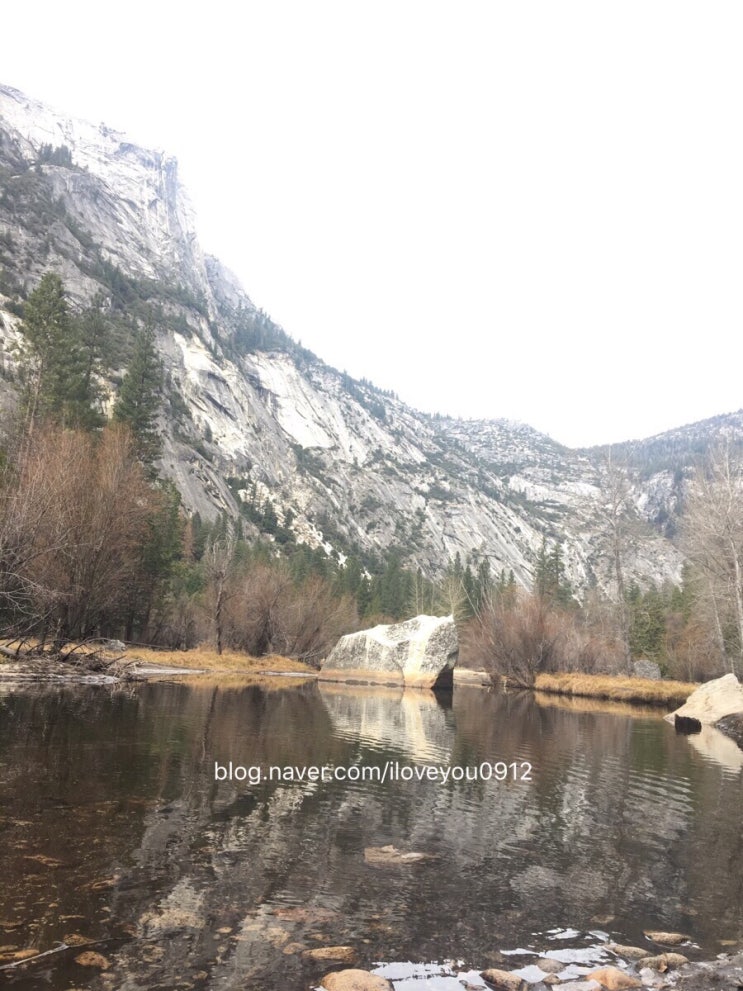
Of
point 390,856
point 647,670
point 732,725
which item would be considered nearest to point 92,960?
point 390,856

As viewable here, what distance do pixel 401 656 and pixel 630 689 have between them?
56.6ft

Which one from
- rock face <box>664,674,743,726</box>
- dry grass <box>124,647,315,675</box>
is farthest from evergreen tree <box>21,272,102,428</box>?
rock face <box>664,674,743,726</box>

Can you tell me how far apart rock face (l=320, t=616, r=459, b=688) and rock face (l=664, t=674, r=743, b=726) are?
21.0 metres

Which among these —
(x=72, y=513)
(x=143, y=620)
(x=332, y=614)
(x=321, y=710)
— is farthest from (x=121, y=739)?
(x=332, y=614)

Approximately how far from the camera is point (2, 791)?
8914 millimetres

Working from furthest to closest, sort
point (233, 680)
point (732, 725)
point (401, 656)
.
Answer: point (401, 656)
point (233, 680)
point (732, 725)

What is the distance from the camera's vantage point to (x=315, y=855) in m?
7.80

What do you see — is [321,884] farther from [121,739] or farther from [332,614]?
[332,614]

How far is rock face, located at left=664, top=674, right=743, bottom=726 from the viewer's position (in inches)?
1071

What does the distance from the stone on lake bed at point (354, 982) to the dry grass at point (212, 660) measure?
108 feet

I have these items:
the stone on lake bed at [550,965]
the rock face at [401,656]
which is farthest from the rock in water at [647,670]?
the stone on lake bed at [550,965]

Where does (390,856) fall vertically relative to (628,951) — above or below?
below

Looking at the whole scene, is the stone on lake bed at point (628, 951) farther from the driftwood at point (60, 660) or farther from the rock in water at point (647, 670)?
the rock in water at point (647, 670)

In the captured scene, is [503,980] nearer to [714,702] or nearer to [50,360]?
[714,702]
